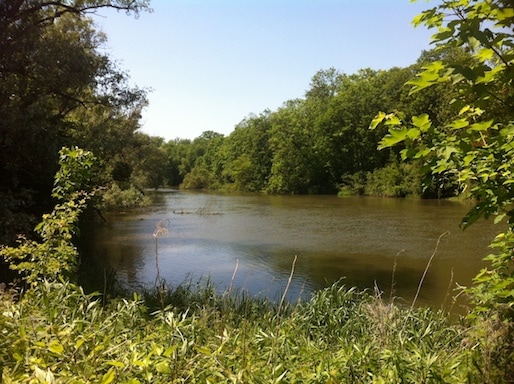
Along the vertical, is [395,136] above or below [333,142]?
below

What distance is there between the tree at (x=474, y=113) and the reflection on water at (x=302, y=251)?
159 inches

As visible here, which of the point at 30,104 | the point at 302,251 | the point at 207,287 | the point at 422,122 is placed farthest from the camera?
the point at 302,251

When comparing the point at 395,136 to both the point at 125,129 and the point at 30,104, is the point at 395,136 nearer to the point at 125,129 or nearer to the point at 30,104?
the point at 30,104

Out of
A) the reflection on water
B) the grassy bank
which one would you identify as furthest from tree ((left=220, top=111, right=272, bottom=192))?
the grassy bank

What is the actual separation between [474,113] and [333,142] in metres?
51.0

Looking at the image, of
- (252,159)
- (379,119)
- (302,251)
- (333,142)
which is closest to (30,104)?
(302,251)

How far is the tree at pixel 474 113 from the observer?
6.14ft

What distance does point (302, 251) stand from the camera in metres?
13.5

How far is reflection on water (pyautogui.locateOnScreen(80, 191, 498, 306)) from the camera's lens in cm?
993

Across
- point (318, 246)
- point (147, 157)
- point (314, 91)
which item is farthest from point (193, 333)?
point (314, 91)

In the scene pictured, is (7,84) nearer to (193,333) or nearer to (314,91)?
(193,333)

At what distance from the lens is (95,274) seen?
28.8ft

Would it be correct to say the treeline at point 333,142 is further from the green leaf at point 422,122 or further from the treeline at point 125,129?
the green leaf at point 422,122

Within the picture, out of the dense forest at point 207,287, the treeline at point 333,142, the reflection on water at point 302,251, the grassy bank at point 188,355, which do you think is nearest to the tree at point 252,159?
the treeline at point 333,142
